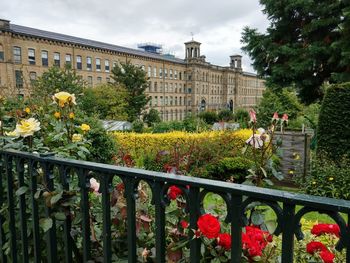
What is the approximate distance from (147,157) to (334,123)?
557cm

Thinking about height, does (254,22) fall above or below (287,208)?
above

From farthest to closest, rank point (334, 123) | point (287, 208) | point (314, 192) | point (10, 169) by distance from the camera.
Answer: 1. point (334, 123)
2. point (314, 192)
3. point (10, 169)
4. point (287, 208)

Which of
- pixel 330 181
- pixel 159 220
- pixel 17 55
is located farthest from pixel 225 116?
pixel 159 220

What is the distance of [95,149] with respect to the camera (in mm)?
9180

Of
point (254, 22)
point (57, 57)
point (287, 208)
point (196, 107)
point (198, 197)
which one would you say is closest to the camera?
point (287, 208)

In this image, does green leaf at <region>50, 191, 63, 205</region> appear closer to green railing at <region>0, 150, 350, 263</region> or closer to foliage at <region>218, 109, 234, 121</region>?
green railing at <region>0, 150, 350, 263</region>

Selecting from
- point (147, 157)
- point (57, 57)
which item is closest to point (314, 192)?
point (147, 157)

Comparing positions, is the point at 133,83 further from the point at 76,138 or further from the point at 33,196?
the point at 33,196

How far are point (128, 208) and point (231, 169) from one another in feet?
23.8

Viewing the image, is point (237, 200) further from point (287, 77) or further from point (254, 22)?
point (254, 22)

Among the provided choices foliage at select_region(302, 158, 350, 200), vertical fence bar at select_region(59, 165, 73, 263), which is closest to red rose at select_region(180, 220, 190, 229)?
A: vertical fence bar at select_region(59, 165, 73, 263)

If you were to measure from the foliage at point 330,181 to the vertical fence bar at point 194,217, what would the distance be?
237 inches

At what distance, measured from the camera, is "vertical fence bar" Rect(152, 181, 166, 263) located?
3.85ft

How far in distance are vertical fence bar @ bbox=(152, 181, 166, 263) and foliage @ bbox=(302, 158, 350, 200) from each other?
237 inches
